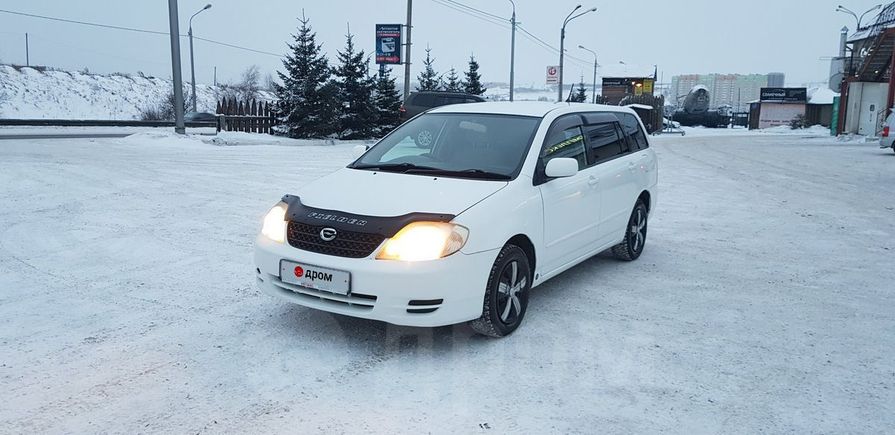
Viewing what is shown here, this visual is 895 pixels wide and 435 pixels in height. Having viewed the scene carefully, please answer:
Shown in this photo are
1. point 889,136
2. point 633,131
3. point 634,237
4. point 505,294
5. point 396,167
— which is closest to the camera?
point 505,294

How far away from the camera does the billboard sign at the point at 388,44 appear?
29188 mm

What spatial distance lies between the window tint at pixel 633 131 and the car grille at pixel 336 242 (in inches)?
152

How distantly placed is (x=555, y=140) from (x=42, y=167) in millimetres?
11241

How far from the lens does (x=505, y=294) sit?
4.83 m

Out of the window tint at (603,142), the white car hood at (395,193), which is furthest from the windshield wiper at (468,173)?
the window tint at (603,142)

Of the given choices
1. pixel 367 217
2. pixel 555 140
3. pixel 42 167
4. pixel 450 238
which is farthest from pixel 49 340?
pixel 42 167

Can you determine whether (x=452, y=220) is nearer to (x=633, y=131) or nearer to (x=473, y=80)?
(x=633, y=131)

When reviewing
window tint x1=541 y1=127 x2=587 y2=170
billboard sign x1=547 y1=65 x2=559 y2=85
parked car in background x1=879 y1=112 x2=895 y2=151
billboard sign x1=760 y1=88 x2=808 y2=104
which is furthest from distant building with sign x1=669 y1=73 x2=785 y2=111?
window tint x1=541 y1=127 x2=587 y2=170

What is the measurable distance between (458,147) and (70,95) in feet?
200

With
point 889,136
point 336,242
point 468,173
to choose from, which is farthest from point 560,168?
point 889,136

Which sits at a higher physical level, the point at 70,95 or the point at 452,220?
the point at 70,95

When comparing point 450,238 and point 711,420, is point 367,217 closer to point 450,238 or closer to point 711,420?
point 450,238

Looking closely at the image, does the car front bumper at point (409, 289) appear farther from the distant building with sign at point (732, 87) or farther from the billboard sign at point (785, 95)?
the distant building with sign at point (732, 87)

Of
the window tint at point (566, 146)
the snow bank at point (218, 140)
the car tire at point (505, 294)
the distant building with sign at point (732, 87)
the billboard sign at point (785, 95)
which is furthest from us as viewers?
the distant building with sign at point (732, 87)
